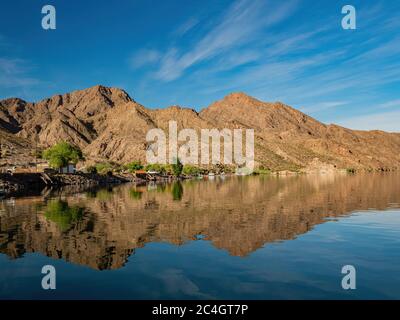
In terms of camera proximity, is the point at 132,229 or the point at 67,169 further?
the point at 67,169

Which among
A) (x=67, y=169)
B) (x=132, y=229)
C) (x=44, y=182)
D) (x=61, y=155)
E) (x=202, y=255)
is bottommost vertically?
(x=202, y=255)

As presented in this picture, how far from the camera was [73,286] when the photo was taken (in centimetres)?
1919

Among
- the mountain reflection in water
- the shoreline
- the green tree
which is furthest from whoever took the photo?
the green tree

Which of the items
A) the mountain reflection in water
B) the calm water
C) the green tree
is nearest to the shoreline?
the green tree

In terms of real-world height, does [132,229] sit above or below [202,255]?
above

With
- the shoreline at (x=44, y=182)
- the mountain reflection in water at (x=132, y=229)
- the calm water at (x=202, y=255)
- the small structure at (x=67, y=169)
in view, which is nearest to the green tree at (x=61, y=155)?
the small structure at (x=67, y=169)

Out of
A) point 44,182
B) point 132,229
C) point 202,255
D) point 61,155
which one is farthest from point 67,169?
point 202,255

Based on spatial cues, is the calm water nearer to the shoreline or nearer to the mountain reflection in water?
the mountain reflection in water

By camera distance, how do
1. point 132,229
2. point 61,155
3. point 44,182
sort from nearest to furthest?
point 132,229 < point 44,182 < point 61,155

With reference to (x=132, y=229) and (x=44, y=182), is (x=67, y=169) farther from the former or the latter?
(x=132, y=229)

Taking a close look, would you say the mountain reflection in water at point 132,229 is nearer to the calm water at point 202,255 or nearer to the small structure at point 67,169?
the calm water at point 202,255
